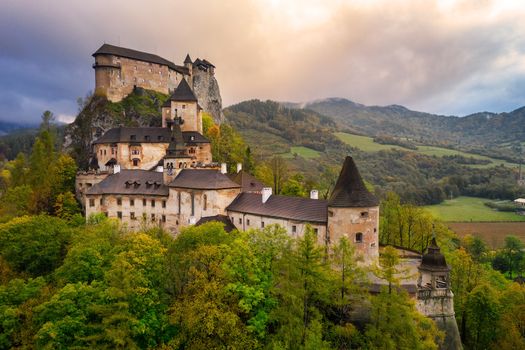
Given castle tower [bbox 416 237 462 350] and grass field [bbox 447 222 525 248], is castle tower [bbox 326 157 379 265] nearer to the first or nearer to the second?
castle tower [bbox 416 237 462 350]

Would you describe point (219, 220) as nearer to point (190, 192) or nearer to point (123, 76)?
point (190, 192)

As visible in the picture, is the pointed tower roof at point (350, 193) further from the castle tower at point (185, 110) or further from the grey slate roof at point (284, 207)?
the castle tower at point (185, 110)

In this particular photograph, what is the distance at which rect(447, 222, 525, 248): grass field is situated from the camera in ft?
285

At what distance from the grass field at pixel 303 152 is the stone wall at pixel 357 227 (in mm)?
97140

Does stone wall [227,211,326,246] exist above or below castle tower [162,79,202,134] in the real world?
below

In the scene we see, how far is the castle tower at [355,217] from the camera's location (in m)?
37.4

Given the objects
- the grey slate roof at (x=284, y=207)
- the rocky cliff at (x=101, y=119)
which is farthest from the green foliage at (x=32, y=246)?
the rocky cliff at (x=101, y=119)

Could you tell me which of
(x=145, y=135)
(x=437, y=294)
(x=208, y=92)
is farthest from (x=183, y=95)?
(x=437, y=294)

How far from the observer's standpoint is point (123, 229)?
171 feet

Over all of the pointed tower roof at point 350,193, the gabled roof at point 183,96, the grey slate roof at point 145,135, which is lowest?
the pointed tower roof at point 350,193

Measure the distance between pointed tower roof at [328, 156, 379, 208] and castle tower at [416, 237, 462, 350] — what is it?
6.63 metres

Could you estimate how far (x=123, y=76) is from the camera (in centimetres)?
8506

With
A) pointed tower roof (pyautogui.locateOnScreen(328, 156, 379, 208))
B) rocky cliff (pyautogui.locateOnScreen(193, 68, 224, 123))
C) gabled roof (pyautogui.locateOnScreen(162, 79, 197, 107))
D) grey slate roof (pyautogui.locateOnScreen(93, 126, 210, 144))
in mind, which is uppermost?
rocky cliff (pyautogui.locateOnScreen(193, 68, 224, 123))

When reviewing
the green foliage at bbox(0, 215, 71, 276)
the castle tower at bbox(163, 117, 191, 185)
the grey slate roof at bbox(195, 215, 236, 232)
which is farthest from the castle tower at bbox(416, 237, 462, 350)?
the green foliage at bbox(0, 215, 71, 276)
